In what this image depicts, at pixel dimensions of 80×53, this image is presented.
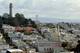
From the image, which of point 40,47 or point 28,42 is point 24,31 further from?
point 40,47

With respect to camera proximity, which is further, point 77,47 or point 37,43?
point 37,43

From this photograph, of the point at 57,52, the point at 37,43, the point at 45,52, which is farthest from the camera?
the point at 37,43

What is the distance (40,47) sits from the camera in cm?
1989

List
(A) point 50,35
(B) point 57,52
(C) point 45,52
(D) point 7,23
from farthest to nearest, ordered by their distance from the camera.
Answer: (D) point 7,23, (A) point 50,35, (C) point 45,52, (B) point 57,52

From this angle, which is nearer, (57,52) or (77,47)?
(57,52)

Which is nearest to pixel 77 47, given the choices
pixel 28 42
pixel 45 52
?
pixel 45 52

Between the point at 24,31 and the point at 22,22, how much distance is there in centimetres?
732

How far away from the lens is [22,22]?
37375 mm

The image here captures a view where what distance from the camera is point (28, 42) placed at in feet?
75.7

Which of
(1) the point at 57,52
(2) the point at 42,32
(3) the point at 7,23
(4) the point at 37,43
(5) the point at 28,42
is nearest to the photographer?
(1) the point at 57,52

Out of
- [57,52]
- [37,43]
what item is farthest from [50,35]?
[57,52]

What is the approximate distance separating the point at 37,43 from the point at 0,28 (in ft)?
36.1

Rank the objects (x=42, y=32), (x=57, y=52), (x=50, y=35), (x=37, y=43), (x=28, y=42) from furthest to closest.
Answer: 1. (x=42, y=32)
2. (x=50, y=35)
3. (x=28, y=42)
4. (x=37, y=43)
5. (x=57, y=52)

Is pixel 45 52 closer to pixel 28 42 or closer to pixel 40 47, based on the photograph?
pixel 40 47
